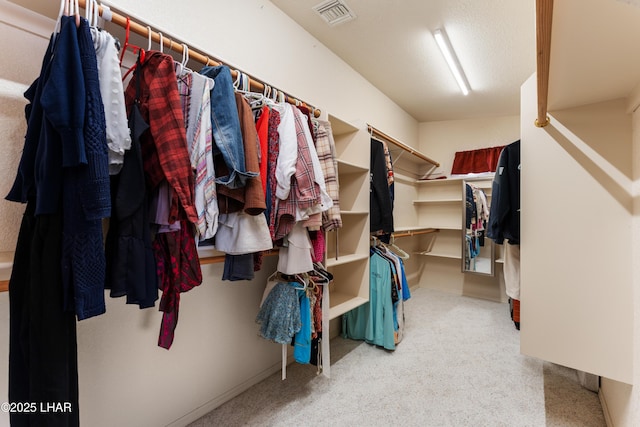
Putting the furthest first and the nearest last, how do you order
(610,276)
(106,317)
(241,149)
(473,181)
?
(473,181) → (610,276) → (106,317) → (241,149)

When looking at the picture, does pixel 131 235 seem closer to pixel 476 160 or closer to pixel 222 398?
pixel 222 398

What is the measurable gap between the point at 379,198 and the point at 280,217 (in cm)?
118

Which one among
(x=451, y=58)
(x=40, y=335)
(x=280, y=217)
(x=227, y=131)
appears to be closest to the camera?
(x=40, y=335)

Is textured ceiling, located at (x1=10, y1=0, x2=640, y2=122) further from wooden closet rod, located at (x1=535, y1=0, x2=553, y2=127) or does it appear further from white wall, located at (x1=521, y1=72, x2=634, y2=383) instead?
white wall, located at (x1=521, y1=72, x2=634, y2=383)

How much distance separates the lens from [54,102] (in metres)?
0.68

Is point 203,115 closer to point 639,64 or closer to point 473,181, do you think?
point 639,64

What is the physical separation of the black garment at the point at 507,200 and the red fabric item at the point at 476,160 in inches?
73.9

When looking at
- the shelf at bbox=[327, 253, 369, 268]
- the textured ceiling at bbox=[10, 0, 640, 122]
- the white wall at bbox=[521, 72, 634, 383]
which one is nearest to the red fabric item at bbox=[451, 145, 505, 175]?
the textured ceiling at bbox=[10, 0, 640, 122]

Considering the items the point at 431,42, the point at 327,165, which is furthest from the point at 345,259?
the point at 431,42

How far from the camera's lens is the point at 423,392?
68.6 inches

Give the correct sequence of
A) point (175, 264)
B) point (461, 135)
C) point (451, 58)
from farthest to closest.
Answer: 1. point (461, 135)
2. point (451, 58)
3. point (175, 264)

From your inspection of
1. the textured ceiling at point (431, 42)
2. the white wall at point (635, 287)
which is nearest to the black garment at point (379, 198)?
the textured ceiling at point (431, 42)

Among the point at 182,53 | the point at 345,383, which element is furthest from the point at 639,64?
the point at 345,383

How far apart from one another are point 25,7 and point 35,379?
3.91 feet
